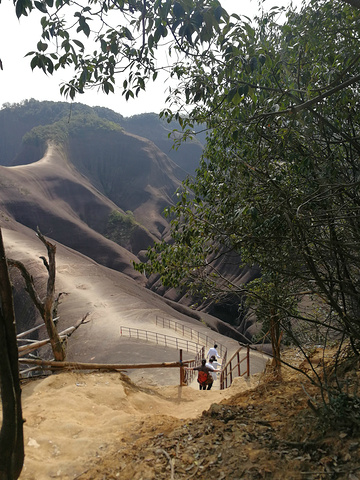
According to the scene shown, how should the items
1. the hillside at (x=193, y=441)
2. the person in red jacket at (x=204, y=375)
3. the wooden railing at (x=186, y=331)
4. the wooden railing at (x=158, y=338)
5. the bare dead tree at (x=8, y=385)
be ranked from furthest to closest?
the wooden railing at (x=186, y=331) < the wooden railing at (x=158, y=338) < the person in red jacket at (x=204, y=375) < the hillside at (x=193, y=441) < the bare dead tree at (x=8, y=385)

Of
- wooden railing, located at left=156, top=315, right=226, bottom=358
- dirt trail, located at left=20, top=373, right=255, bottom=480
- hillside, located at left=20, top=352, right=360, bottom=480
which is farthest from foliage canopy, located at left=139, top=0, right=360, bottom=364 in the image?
wooden railing, located at left=156, top=315, right=226, bottom=358

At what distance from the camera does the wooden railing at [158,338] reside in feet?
56.6

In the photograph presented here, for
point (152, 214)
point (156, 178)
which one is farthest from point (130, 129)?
point (152, 214)

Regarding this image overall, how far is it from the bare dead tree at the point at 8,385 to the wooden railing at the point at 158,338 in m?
15.1

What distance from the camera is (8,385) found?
2.20m

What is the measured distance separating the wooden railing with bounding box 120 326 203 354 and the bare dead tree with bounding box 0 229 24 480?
1509 centimetres

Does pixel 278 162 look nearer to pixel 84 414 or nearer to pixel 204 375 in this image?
pixel 84 414

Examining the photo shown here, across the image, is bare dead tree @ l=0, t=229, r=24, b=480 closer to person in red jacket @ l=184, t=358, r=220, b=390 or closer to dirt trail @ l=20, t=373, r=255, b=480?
dirt trail @ l=20, t=373, r=255, b=480

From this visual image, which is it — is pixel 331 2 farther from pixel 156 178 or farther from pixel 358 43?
pixel 156 178

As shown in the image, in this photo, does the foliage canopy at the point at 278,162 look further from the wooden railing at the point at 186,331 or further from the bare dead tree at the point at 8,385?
the wooden railing at the point at 186,331

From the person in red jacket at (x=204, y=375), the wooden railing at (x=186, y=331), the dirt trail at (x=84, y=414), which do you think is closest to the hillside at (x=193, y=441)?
the dirt trail at (x=84, y=414)

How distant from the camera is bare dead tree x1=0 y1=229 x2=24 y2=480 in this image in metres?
2.18

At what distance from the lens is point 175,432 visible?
3.52m

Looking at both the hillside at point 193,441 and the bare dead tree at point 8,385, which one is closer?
the bare dead tree at point 8,385
